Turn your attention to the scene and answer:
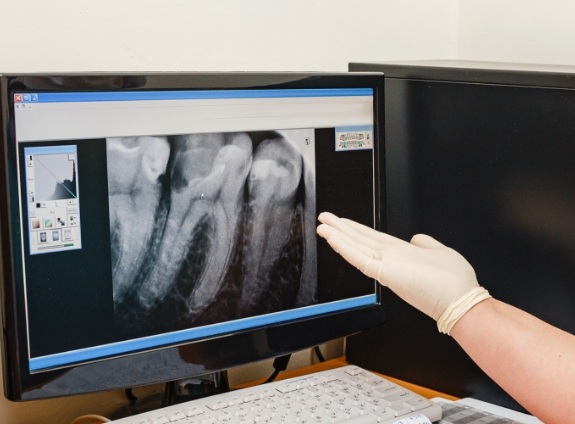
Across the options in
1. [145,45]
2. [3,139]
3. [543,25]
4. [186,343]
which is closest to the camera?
[3,139]

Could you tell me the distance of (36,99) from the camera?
0.81m

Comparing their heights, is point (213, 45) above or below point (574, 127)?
above

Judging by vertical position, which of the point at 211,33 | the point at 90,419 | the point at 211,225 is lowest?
the point at 90,419

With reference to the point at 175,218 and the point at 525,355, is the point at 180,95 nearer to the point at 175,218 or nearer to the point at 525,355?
the point at 175,218

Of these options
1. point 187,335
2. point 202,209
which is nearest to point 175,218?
point 202,209

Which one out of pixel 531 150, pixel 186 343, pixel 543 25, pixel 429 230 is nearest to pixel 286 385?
pixel 186 343

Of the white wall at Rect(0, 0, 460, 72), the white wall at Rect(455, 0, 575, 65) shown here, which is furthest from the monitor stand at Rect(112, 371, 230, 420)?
the white wall at Rect(455, 0, 575, 65)

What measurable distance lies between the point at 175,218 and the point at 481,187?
41 cm

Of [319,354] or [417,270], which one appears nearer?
[417,270]

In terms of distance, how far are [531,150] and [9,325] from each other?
2.11 ft

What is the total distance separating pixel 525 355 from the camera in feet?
2.61

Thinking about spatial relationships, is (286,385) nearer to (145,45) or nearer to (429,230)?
(429,230)

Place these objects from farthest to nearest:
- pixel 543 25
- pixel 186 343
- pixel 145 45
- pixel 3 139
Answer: pixel 543 25 < pixel 145 45 < pixel 186 343 < pixel 3 139

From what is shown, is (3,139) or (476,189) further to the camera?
(476,189)
